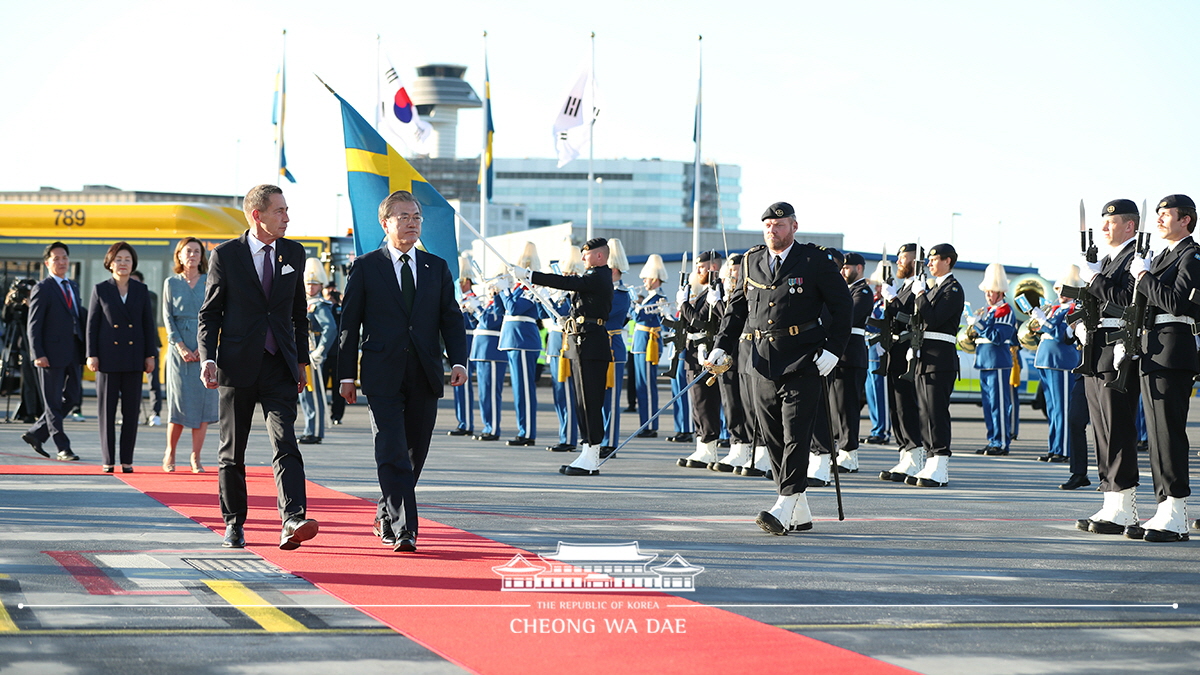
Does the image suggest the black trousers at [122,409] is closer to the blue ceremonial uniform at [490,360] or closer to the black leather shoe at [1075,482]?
the blue ceremonial uniform at [490,360]

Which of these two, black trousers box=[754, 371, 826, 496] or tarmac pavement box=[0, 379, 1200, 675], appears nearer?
tarmac pavement box=[0, 379, 1200, 675]

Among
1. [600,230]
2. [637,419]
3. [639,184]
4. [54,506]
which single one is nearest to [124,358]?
[54,506]

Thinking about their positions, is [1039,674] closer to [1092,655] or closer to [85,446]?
[1092,655]

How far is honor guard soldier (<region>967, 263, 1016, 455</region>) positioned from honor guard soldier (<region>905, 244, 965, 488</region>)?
3594 mm

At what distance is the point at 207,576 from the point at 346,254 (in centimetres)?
1757

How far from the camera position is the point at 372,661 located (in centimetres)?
445

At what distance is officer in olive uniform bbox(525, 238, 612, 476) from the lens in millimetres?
11070

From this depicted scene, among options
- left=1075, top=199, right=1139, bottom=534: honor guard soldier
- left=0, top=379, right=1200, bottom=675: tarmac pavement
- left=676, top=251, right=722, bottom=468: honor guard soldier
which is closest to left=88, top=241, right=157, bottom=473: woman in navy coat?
left=0, top=379, right=1200, bottom=675: tarmac pavement

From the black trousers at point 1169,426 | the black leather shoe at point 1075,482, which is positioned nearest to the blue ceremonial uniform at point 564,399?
the black leather shoe at point 1075,482

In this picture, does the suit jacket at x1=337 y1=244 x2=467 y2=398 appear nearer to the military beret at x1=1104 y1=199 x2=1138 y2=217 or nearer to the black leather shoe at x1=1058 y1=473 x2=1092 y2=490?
the military beret at x1=1104 y1=199 x2=1138 y2=217

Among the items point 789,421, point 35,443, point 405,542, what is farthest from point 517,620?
point 35,443

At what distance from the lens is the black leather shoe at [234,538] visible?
6820mm

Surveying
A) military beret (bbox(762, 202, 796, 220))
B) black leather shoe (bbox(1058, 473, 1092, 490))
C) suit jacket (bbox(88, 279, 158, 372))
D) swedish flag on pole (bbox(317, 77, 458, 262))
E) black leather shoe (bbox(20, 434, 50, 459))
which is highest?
swedish flag on pole (bbox(317, 77, 458, 262))

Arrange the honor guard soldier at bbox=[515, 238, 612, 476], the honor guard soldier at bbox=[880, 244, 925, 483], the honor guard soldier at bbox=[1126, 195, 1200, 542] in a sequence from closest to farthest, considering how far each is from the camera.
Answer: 1. the honor guard soldier at bbox=[1126, 195, 1200, 542]
2. the honor guard soldier at bbox=[515, 238, 612, 476]
3. the honor guard soldier at bbox=[880, 244, 925, 483]
